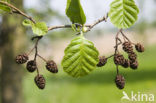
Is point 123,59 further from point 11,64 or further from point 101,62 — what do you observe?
point 11,64

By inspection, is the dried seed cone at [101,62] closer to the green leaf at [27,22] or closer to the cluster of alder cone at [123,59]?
the cluster of alder cone at [123,59]

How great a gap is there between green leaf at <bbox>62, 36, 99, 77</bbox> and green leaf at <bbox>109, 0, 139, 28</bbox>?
0.09 metres

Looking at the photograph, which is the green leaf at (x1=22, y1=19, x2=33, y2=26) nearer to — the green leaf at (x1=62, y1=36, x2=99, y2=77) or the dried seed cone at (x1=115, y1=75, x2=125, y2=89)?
the green leaf at (x1=62, y1=36, x2=99, y2=77)

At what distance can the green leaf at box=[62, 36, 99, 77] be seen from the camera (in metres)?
0.84

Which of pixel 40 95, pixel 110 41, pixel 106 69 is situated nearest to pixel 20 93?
pixel 40 95

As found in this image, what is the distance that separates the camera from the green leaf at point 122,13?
852 mm

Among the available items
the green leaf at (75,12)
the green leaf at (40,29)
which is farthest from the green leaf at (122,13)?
the green leaf at (40,29)

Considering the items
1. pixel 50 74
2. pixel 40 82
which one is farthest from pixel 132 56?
pixel 50 74

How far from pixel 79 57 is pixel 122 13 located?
0.57ft

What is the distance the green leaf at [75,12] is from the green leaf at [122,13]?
0.08 meters

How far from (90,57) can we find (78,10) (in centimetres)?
13

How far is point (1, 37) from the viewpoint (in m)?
4.94

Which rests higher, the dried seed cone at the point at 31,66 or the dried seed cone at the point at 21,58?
the dried seed cone at the point at 21,58

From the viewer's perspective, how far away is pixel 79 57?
2.83 feet
